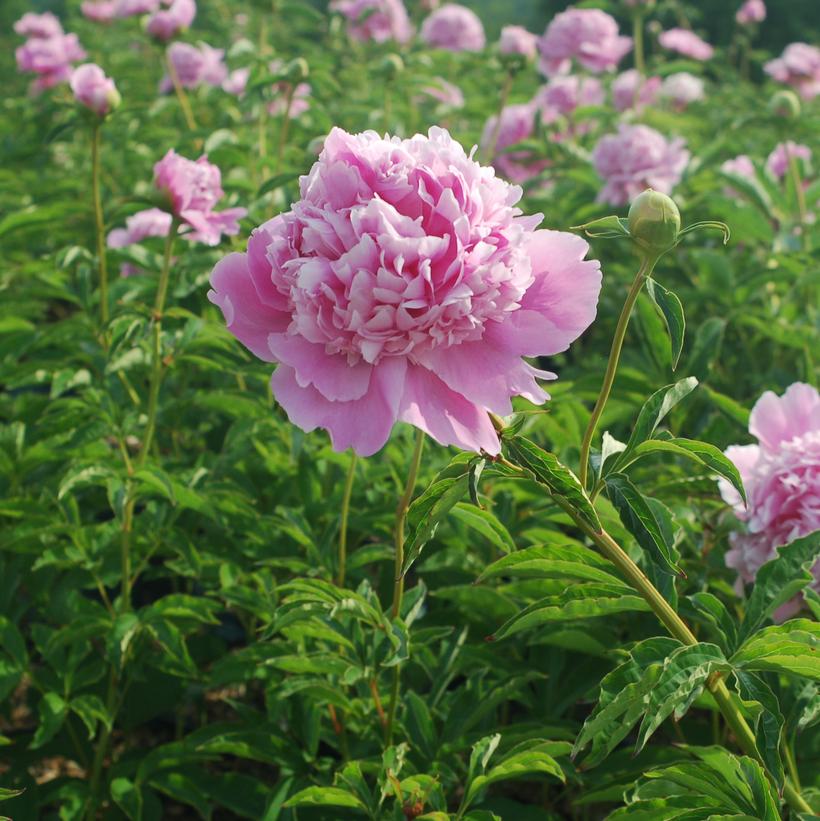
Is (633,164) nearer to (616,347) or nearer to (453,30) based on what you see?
(616,347)

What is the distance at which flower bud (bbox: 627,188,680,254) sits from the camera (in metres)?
0.94

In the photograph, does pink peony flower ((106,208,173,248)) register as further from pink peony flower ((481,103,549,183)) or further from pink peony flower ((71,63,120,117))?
pink peony flower ((481,103,549,183))

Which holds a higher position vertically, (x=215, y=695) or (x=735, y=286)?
(x=735, y=286)

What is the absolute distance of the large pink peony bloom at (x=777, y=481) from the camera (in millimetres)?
1289

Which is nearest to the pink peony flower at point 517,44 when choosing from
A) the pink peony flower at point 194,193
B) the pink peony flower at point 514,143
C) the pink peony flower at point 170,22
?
the pink peony flower at point 514,143

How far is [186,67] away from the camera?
3848mm

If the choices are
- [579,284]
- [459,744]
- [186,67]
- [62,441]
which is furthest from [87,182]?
[579,284]

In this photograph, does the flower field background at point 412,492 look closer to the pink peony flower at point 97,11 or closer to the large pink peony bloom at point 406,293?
the large pink peony bloom at point 406,293

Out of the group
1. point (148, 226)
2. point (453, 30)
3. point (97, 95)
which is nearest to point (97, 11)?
point (453, 30)

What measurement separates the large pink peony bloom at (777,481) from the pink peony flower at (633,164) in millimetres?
1443

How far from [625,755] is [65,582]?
3.13ft

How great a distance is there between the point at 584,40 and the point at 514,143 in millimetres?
998

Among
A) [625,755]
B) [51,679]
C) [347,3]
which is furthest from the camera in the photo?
[347,3]

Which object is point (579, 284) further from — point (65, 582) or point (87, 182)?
point (87, 182)
